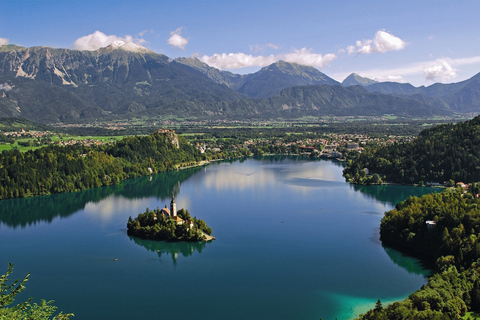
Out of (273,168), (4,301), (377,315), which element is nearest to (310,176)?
(273,168)

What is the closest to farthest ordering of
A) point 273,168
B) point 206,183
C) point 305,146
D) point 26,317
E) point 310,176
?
point 26,317 < point 206,183 < point 310,176 < point 273,168 < point 305,146

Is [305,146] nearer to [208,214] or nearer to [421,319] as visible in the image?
[208,214]

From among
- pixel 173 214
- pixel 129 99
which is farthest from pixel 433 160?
pixel 129 99

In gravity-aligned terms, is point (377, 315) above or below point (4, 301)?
below

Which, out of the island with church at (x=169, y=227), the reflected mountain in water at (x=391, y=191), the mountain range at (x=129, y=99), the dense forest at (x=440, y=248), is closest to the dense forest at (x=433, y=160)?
the reflected mountain in water at (x=391, y=191)

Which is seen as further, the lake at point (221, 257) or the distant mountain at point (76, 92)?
the distant mountain at point (76, 92)

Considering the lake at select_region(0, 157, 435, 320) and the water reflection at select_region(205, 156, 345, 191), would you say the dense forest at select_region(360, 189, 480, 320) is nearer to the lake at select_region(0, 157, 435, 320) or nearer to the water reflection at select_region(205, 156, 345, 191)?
the lake at select_region(0, 157, 435, 320)

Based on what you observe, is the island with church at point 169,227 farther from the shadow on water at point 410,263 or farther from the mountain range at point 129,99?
the mountain range at point 129,99
